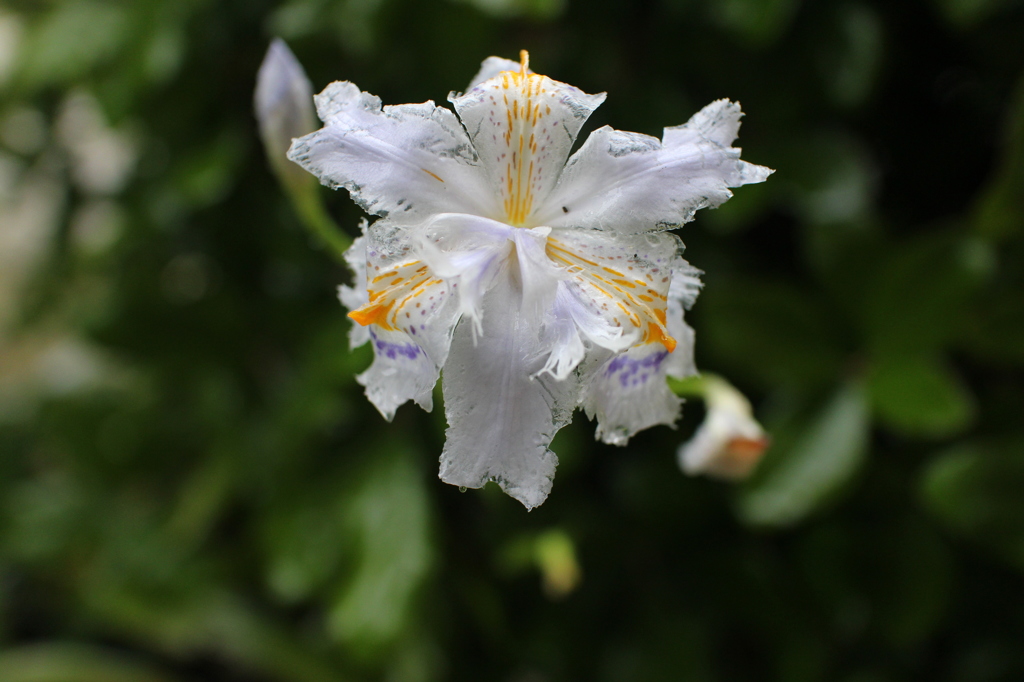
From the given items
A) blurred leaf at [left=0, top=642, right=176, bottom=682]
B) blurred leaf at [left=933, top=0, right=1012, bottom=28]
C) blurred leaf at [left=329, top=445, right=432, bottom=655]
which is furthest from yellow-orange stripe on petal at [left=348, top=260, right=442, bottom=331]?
blurred leaf at [left=0, top=642, right=176, bottom=682]

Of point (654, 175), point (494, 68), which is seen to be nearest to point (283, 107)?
point (494, 68)

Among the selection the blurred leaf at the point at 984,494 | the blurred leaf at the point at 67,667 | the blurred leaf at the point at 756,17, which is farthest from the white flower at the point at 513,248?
the blurred leaf at the point at 67,667

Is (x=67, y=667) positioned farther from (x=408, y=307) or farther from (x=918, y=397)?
(x=918, y=397)

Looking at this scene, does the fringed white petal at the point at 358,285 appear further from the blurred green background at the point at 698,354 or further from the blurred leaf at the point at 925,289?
the blurred leaf at the point at 925,289

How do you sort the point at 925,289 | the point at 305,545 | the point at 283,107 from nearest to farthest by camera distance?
1. the point at 283,107
2. the point at 925,289
3. the point at 305,545

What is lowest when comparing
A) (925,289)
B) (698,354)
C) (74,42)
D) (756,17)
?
(698,354)

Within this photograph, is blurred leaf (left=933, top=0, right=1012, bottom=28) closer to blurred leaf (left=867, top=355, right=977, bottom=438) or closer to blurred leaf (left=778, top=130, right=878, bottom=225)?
blurred leaf (left=778, top=130, right=878, bottom=225)

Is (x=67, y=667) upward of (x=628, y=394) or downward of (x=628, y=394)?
downward
